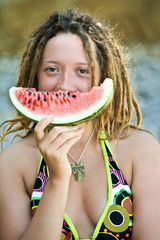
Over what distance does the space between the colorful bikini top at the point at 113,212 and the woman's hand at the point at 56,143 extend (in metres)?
0.48

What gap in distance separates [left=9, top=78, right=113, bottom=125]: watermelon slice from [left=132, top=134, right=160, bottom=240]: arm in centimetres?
53

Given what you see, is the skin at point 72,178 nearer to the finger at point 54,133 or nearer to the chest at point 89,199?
the chest at point 89,199

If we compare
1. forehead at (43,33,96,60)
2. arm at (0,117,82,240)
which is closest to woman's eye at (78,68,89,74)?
forehead at (43,33,96,60)

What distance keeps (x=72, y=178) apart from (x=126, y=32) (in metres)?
3.87

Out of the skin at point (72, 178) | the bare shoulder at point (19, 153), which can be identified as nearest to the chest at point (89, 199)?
the skin at point (72, 178)

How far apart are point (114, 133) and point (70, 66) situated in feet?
2.12

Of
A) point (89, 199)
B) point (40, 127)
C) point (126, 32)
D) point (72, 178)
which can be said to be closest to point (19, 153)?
point (72, 178)

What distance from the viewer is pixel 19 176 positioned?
2531 millimetres

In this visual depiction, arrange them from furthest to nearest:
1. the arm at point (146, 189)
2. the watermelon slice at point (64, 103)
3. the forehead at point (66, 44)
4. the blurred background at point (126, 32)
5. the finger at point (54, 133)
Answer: the blurred background at point (126, 32)
the forehead at point (66, 44)
the arm at point (146, 189)
the watermelon slice at point (64, 103)
the finger at point (54, 133)

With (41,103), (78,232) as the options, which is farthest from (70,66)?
(78,232)

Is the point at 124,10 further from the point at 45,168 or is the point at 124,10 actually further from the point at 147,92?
the point at 45,168

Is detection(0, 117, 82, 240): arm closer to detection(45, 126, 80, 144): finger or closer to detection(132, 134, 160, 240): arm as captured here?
detection(45, 126, 80, 144): finger

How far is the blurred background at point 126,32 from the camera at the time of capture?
5648 millimetres

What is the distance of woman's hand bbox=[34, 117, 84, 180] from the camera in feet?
6.47
